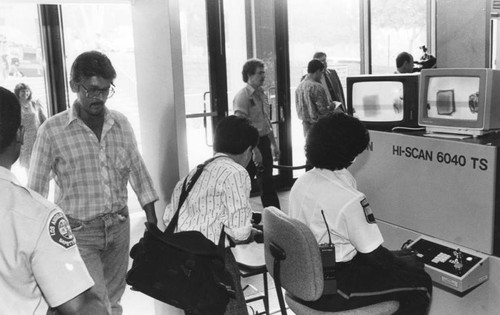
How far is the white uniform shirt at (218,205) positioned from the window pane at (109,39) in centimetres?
377

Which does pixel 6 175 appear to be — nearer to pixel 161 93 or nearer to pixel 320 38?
pixel 161 93

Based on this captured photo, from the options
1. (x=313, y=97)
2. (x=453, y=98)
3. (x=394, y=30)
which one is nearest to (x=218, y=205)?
(x=453, y=98)

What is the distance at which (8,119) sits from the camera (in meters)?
1.21

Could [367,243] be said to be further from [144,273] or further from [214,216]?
[144,273]

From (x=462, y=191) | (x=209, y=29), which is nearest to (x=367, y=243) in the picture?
(x=462, y=191)

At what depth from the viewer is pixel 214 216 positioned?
6.77 feet

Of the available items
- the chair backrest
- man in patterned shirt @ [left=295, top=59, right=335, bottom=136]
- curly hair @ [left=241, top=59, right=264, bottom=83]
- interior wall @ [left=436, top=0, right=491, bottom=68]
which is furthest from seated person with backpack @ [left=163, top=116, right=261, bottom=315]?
man in patterned shirt @ [left=295, top=59, right=335, bottom=136]

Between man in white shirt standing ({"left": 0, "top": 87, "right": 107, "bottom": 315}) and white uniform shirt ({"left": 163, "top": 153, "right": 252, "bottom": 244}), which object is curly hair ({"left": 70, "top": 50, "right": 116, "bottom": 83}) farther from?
man in white shirt standing ({"left": 0, "top": 87, "right": 107, "bottom": 315})

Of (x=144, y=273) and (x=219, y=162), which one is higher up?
(x=219, y=162)

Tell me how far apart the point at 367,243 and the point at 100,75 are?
119 cm

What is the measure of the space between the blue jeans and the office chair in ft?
1.96

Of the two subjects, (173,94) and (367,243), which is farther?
(173,94)

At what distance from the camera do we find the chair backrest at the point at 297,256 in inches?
77.5

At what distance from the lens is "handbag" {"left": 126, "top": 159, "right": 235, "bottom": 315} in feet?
6.34
